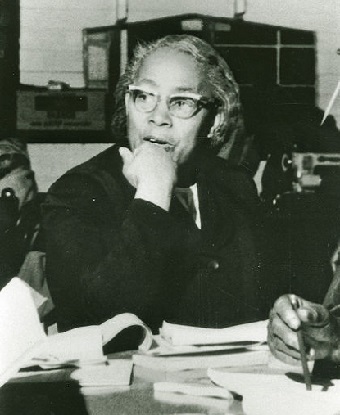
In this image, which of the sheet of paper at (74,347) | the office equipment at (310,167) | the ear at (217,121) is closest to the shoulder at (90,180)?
the ear at (217,121)

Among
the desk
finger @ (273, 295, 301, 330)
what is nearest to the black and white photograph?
finger @ (273, 295, 301, 330)

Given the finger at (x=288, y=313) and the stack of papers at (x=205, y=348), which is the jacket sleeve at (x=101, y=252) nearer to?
the stack of papers at (x=205, y=348)

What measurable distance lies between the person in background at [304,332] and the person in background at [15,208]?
63cm

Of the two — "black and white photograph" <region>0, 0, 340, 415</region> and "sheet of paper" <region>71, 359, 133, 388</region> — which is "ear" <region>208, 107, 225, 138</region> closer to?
"black and white photograph" <region>0, 0, 340, 415</region>

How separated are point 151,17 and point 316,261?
0.75 metres

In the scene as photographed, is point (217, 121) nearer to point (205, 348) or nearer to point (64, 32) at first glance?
point (64, 32)

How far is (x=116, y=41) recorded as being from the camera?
145 cm

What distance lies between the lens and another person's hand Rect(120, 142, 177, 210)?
4.61 feet

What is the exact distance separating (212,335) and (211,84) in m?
0.61

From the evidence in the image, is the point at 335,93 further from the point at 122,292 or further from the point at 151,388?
the point at 151,388

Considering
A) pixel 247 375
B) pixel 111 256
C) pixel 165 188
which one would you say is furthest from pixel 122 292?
pixel 247 375

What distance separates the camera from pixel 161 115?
4.64 feet

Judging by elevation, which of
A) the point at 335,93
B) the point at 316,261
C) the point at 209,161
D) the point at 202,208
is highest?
the point at 335,93

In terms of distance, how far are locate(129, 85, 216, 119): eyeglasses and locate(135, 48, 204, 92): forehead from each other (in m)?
0.02
